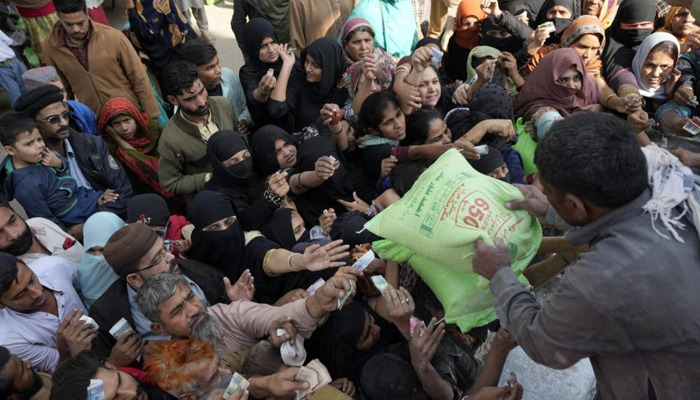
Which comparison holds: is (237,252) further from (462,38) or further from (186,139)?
(462,38)

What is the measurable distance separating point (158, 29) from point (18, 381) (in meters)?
3.28

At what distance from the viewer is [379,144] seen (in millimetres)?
3441

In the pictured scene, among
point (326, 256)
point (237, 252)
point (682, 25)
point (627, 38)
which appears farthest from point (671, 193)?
point (682, 25)

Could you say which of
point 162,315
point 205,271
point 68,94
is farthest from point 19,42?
point 162,315

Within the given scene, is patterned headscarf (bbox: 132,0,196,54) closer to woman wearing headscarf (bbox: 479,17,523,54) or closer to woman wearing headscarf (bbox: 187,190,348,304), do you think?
woman wearing headscarf (bbox: 187,190,348,304)

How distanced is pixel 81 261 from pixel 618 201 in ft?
9.46

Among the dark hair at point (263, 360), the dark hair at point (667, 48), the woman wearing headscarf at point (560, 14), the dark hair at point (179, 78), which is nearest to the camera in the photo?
the dark hair at point (263, 360)

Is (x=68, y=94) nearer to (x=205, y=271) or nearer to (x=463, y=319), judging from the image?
(x=205, y=271)

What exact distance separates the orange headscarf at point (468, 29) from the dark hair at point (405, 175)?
7.19 ft

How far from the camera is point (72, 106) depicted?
11.8 feet

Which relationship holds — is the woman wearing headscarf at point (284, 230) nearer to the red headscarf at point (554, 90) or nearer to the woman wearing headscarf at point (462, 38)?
the red headscarf at point (554, 90)

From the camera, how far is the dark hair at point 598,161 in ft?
4.76

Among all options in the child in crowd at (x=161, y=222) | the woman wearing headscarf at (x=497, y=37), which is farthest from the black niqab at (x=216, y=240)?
the woman wearing headscarf at (x=497, y=37)

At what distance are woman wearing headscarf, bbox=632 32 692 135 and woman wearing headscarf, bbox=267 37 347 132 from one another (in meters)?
2.53
